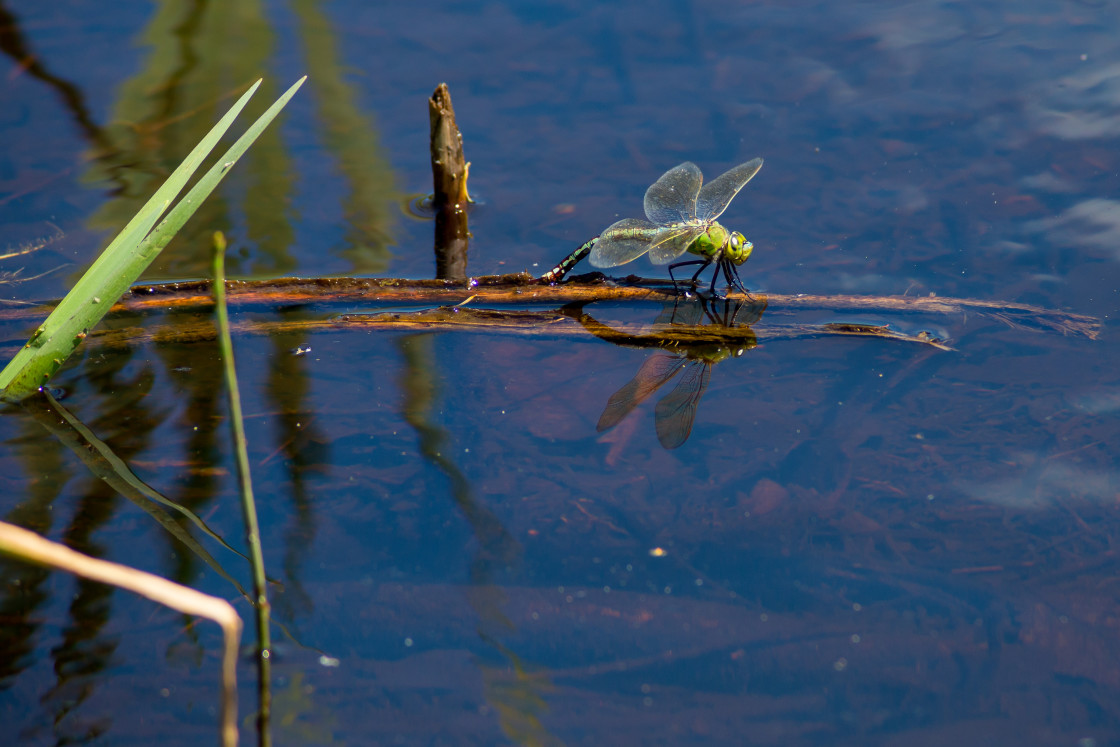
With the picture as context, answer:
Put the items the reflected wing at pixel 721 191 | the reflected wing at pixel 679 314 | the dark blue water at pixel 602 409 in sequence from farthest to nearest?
the reflected wing at pixel 721 191 < the reflected wing at pixel 679 314 < the dark blue water at pixel 602 409

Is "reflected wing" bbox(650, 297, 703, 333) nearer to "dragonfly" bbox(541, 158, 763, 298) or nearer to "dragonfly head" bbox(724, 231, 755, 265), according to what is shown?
"dragonfly" bbox(541, 158, 763, 298)

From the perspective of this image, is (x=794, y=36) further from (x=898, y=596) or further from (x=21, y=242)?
(x=21, y=242)

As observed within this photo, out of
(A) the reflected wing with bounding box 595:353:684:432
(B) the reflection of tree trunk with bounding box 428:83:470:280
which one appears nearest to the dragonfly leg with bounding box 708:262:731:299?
(A) the reflected wing with bounding box 595:353:684:432

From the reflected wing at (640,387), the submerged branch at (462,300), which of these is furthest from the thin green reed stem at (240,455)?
the submerged branch at (462,300)

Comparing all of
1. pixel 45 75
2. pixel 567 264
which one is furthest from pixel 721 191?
pixel 45 75

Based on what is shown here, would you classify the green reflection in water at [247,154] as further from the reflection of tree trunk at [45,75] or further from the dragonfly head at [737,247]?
the dragonfly head at [737,247]

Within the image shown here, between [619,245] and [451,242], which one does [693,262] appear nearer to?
[619,245]

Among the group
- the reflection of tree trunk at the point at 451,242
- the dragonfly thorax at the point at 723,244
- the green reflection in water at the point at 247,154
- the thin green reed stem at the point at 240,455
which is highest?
the green reflection in water at the point at 247,154
